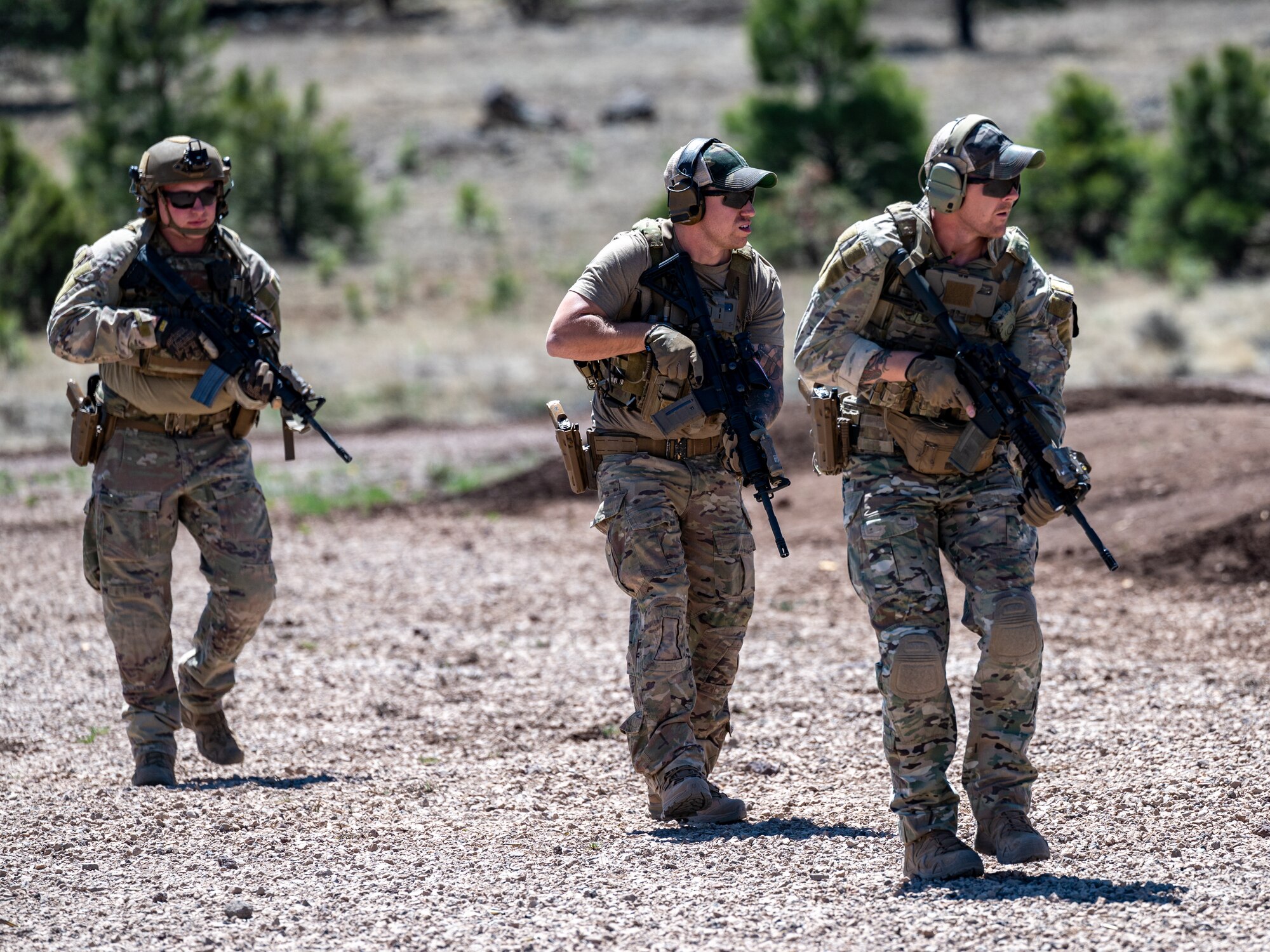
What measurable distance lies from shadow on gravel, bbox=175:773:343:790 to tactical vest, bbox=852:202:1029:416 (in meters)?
2.66

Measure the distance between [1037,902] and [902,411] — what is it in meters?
1.45

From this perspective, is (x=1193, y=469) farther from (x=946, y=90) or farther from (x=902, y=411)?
(x=946, y=90)

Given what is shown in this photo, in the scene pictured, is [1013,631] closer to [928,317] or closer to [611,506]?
[928,317]

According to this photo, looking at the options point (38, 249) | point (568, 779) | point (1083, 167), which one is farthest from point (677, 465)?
point (1083, 167)

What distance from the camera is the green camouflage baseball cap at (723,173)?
17.1 ft

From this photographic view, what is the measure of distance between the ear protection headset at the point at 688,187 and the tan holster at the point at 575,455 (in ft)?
2.56

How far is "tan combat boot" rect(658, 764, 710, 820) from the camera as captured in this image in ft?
16.8

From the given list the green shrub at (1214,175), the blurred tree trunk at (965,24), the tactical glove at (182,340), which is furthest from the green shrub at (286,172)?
the tactical glove at (182,340)

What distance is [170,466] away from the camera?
618 centimetres

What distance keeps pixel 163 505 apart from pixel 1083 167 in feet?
94.2

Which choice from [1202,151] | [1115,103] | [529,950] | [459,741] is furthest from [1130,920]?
[1115,103]

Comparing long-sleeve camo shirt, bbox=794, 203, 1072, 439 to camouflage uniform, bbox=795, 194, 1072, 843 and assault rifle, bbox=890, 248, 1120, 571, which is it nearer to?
camouflage uniform, bbox=795, 194, 1072, 843

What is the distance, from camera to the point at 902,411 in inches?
187

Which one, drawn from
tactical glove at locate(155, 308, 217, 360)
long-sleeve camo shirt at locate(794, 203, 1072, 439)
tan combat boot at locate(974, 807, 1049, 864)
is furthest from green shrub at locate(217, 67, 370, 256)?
tan combat boot at locate(974, 807, 1049, 864)
